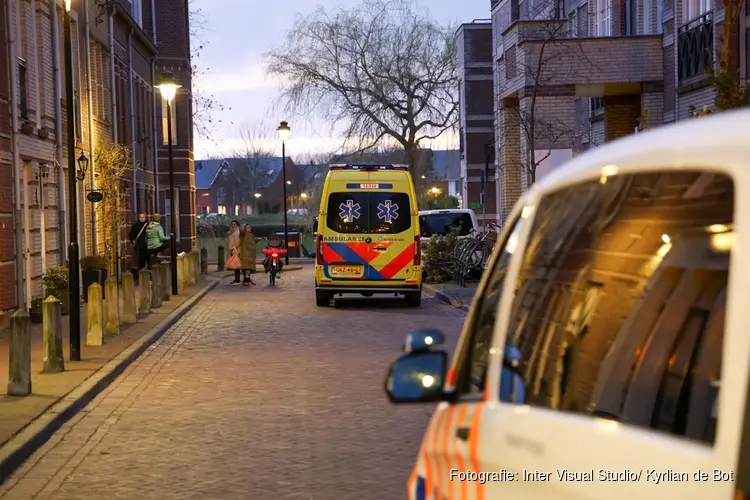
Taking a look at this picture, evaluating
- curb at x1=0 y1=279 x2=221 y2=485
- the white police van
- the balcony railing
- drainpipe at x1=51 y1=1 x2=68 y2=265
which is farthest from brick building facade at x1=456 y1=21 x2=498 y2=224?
the white police van

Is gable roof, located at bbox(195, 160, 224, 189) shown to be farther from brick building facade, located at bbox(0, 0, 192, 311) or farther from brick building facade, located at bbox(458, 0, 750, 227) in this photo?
brick building facade, located at bbox(458, 0, 750, 227)

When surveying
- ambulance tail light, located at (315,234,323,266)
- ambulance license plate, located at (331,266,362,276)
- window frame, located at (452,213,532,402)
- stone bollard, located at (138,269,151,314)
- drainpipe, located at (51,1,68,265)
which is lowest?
stone bollard, located at (138,269,151,314)

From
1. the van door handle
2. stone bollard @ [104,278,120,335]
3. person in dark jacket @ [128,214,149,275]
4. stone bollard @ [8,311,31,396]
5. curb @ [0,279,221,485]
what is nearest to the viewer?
the van door handle

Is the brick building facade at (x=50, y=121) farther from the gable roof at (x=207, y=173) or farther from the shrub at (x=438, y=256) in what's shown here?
the gable roof at (x=207, y=173)

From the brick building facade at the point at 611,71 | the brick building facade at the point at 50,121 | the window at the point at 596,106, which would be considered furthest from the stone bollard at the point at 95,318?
the window at the point at 596,106

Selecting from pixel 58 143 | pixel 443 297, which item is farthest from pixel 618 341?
pixel 58 143

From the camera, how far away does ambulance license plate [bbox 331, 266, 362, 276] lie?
2388 centimetres

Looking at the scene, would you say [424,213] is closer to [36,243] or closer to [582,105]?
[582,105]

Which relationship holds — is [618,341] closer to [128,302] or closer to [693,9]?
[128,302]

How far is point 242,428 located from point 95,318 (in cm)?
654

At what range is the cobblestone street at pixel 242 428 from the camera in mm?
8055

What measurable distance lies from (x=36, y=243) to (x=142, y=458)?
15.6 meters

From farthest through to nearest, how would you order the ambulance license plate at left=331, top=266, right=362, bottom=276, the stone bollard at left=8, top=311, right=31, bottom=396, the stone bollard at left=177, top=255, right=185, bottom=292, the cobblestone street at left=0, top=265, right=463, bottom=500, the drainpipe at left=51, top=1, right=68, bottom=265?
the stone bollard at left=177, top=255, right=185, bottom=292 < the drainpipe at left=51, top=1, right=68, bottom=265 < the ambulance license plate at left=331, top=266, right=362, bottom=276 < the stone bollard at left=8, top=311, right=31, bottom=396 < the cobblestone street at left=0, top=265, right=463, bottom=500

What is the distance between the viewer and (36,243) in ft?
78.4
